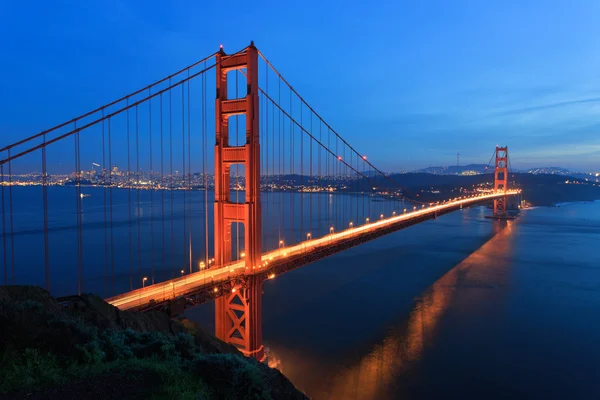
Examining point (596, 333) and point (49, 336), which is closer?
point (49, 336)

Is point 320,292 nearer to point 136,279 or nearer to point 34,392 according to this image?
point 136,279

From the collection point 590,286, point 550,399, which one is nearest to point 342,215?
point 590,286

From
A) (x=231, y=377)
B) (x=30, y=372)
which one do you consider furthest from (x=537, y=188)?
(x=30, y=372)

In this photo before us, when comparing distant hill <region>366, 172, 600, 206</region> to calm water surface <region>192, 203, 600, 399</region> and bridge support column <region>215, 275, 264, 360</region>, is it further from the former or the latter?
bridge support column <region>215, 275, 264, 360</region>

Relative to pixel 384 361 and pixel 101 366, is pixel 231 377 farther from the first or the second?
pixel 384 361

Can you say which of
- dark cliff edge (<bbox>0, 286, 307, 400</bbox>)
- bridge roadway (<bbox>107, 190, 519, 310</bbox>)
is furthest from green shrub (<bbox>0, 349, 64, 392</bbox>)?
bridge roadway (<bbox>107, 190, 519, 310</bbox>)

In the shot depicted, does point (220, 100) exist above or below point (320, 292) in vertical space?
above
